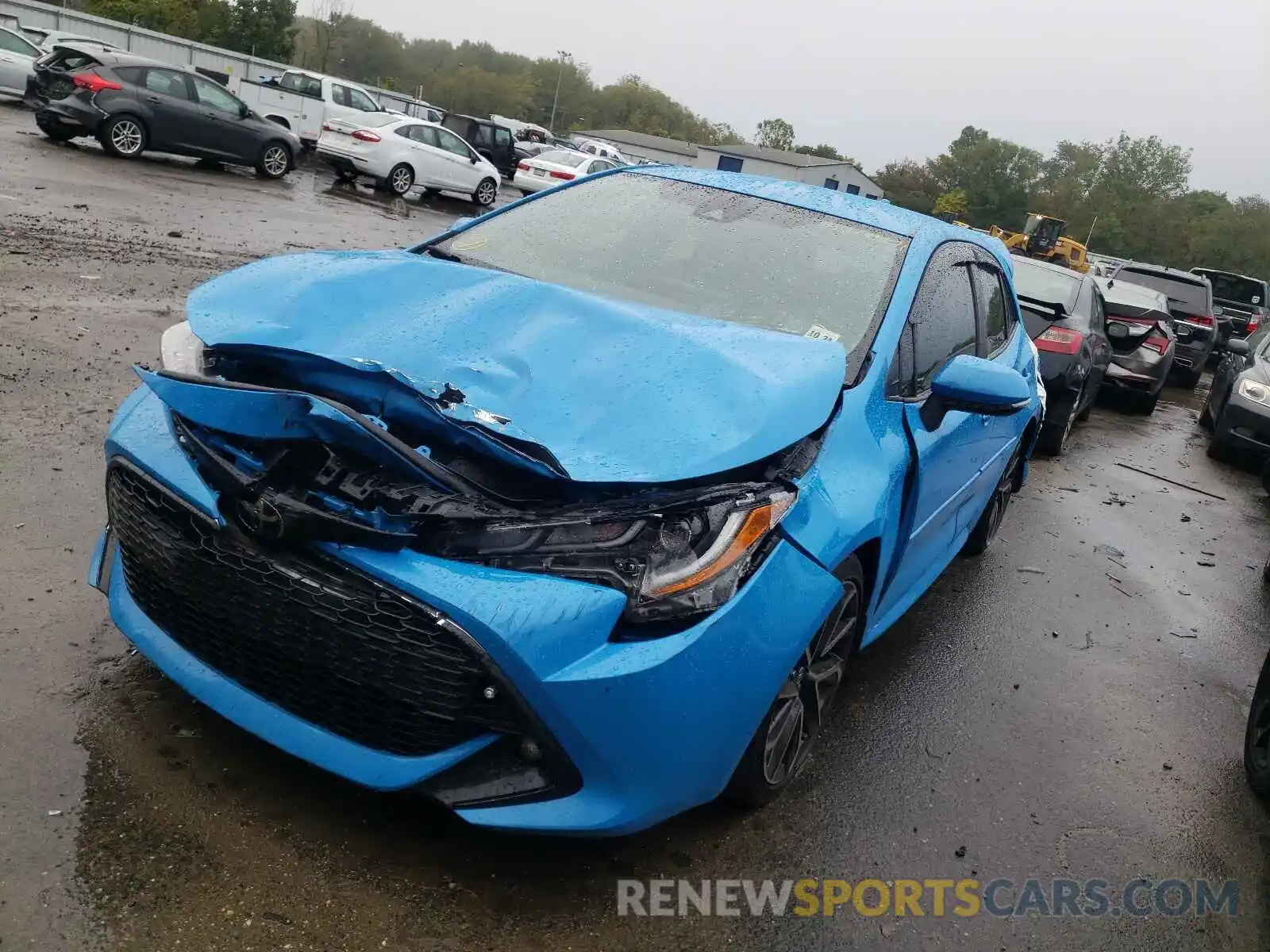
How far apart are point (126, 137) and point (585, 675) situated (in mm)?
15649

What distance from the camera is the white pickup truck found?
75.5ft

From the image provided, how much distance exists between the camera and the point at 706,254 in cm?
351

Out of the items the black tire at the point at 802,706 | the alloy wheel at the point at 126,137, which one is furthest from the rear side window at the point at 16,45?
the black tire at the point at 802,706

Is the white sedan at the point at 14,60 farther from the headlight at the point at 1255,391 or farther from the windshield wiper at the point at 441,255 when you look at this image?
the headlight at the point at 1255,391

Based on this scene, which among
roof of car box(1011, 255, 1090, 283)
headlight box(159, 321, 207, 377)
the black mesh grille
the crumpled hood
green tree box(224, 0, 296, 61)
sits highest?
green tree box(224, 0, 296, 61)

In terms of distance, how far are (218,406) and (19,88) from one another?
2308 centimetres

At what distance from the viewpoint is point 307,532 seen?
2.07 meters

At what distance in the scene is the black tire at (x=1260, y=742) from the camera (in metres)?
3.64

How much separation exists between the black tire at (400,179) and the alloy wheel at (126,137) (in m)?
4.92

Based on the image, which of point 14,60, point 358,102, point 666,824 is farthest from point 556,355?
point 358,102

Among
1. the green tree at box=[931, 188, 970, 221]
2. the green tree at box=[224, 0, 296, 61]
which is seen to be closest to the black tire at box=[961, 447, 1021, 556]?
the green tree at box=[224, 0, 296, 61]

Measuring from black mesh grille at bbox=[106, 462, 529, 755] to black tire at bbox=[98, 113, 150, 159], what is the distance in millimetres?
14471

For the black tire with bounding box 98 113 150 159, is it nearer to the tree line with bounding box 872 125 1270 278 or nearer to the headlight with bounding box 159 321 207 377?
the headlight with bounding box 159 321 207 377

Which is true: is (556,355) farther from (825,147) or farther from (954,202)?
(825,147)
